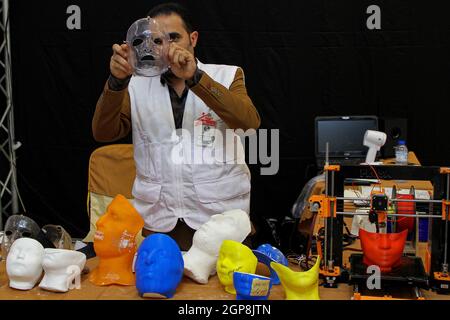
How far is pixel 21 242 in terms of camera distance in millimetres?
1564

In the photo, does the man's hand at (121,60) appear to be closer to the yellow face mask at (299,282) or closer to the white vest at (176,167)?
the white vest at (176,167)

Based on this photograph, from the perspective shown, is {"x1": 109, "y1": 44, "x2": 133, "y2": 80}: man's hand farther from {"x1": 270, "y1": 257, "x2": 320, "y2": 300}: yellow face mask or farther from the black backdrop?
the black backdrop

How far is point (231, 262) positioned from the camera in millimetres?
1550

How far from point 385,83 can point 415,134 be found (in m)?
0.42

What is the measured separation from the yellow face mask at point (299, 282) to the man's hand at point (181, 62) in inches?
26.1

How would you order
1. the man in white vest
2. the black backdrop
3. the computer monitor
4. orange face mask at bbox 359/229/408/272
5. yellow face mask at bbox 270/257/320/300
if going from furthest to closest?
the black backdrop, the computer monitor, the man in white vest, orange face mask at bbox 359/229/408/272, yellow face mask at bbox 270/257/320/300

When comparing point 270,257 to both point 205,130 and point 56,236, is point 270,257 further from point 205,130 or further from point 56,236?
point 56,236

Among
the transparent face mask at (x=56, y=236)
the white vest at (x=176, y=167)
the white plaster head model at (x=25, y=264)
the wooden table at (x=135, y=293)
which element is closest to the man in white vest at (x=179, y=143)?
the white vest at (x=176, y=167)

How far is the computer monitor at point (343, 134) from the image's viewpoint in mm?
3635

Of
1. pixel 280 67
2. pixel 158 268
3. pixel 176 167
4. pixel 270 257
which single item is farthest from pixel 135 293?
pixel 280 67

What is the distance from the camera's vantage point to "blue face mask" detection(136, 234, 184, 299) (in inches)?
58.2

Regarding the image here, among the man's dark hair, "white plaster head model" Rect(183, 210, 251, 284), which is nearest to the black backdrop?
the man's dark hair

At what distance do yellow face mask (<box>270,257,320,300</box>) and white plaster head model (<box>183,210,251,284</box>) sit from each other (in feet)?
0.59
